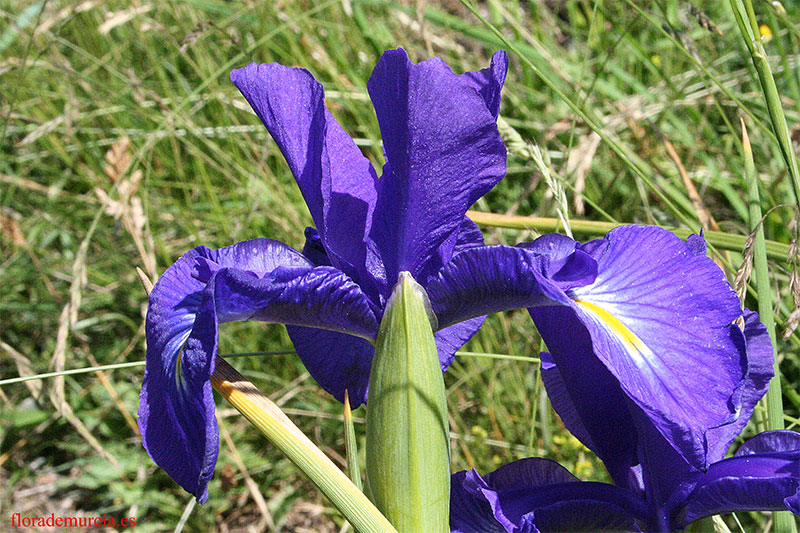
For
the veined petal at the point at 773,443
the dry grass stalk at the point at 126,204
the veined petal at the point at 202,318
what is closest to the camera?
the veined petal at the point at 202,318

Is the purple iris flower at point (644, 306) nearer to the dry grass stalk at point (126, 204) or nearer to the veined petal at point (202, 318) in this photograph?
the veined petal at point (202, 318)

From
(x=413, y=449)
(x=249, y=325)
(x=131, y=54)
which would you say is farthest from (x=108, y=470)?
(x=413, y=449)

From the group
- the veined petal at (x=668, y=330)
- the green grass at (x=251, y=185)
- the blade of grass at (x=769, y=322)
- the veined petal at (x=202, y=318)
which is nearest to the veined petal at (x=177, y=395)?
the veined petal at (x=202, y=318)

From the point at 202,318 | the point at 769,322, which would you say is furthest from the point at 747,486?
the point at 202,318

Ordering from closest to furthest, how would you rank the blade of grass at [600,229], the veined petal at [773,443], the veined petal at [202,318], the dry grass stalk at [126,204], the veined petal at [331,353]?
1. the veined petal at [202,318]
2. the veined petal at [773,443]
3. the veined petal at [331,353]
4. the blade of grass at [600,229]
5. the dry grass stalk at [126,204]

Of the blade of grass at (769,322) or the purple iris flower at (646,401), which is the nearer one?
the purple iris flower at (646,401)

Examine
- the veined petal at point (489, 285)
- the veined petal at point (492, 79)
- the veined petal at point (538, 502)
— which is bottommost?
the veined petal at point (538, 502)

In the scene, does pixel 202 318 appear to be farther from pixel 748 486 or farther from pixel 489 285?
pixel 748 486
